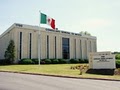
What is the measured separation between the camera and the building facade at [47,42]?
5884cm

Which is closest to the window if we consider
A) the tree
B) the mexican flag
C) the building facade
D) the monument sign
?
the building facade

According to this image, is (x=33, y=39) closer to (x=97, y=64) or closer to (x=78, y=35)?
(x=78, y=35)

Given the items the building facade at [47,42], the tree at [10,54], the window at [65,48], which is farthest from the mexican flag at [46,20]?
the window at [65,48]

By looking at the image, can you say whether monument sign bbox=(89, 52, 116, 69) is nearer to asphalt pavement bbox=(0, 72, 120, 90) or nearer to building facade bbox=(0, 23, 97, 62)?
asphalt pavement bbox=(0, 72, 120, 90)

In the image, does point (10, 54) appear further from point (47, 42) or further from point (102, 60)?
point (102, 60)

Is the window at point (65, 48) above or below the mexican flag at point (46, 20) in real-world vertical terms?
below

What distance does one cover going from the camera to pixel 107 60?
1179 inches

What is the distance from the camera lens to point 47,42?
65375 millimetres

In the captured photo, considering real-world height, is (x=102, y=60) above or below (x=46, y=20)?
below

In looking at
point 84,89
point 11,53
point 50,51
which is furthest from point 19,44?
point 84,89

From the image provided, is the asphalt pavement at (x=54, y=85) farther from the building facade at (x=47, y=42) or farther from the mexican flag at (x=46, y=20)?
the building facade at (x=47, y=42)

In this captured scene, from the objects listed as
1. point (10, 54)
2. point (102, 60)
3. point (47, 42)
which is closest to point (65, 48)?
point (47, 42)

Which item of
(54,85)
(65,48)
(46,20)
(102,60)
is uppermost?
(46,20)

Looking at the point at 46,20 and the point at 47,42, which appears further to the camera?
the point at 47,42
